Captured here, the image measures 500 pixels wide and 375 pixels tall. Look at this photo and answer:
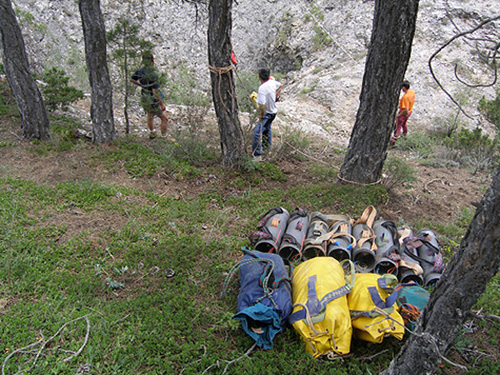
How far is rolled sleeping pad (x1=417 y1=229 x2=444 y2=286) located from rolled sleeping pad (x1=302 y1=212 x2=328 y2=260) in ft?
3.34

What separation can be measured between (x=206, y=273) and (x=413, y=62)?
42.3 ft

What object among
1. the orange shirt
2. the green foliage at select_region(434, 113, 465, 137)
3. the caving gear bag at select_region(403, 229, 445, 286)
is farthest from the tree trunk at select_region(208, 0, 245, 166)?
the green foliage at select_region(434, 113, 465, 137)

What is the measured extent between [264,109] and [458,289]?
484cm

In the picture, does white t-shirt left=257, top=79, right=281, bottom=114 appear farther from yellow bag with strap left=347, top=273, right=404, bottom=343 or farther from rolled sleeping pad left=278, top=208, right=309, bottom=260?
yellow bag with strap left=347, top=273, right=404, bottom=343

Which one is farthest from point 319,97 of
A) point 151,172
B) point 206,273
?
point 206,273

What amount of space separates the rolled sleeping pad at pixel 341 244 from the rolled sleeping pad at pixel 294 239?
33 cm

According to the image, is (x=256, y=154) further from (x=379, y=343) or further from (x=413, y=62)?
(x=413, y=62)

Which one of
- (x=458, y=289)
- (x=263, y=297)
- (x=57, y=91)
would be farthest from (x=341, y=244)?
(x=57, y=91)

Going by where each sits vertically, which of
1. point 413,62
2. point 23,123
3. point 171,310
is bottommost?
point 171,310

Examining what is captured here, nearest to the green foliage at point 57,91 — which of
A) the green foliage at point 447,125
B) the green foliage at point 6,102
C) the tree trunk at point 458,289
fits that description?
the green foliage at point 6,102

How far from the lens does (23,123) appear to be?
6.02 m

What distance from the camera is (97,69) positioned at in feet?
18.9

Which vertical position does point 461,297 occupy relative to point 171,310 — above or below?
above

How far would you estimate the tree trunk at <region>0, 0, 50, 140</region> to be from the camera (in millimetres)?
5574
